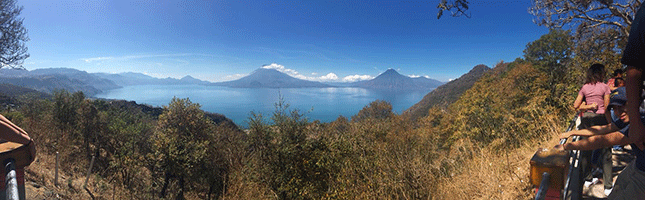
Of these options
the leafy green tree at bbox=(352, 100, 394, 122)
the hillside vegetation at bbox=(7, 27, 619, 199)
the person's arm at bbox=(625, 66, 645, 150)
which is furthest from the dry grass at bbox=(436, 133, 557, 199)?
the leafy green tree at bbox=(352, 100, 394, 122)

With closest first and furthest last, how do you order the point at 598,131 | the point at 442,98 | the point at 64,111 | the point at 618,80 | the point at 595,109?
the point at 598,131, the point at 595,109, the point at 618,80, the point at 64,111, the point at 442,98

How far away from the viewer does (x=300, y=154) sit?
11.2 metres

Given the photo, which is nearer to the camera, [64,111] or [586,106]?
[586,106]

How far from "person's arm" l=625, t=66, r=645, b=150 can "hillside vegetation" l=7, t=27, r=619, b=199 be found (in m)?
2.13

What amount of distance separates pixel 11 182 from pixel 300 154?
33.0 ft

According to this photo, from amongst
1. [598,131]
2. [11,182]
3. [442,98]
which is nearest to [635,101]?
[598,131]

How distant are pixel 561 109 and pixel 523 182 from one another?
7.40 metres

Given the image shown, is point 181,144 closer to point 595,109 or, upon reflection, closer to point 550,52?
point 595,109

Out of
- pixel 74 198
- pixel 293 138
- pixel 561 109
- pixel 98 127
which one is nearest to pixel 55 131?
pixel 98 127

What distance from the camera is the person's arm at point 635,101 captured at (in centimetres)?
124

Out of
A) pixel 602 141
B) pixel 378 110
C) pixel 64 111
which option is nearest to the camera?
pixel 602 141

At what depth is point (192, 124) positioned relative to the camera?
57.7 ft

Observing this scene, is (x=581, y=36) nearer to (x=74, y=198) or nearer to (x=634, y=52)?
(x=634, y=52)

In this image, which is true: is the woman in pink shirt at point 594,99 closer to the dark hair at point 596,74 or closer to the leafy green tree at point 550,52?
the dark hair at point 596,74
